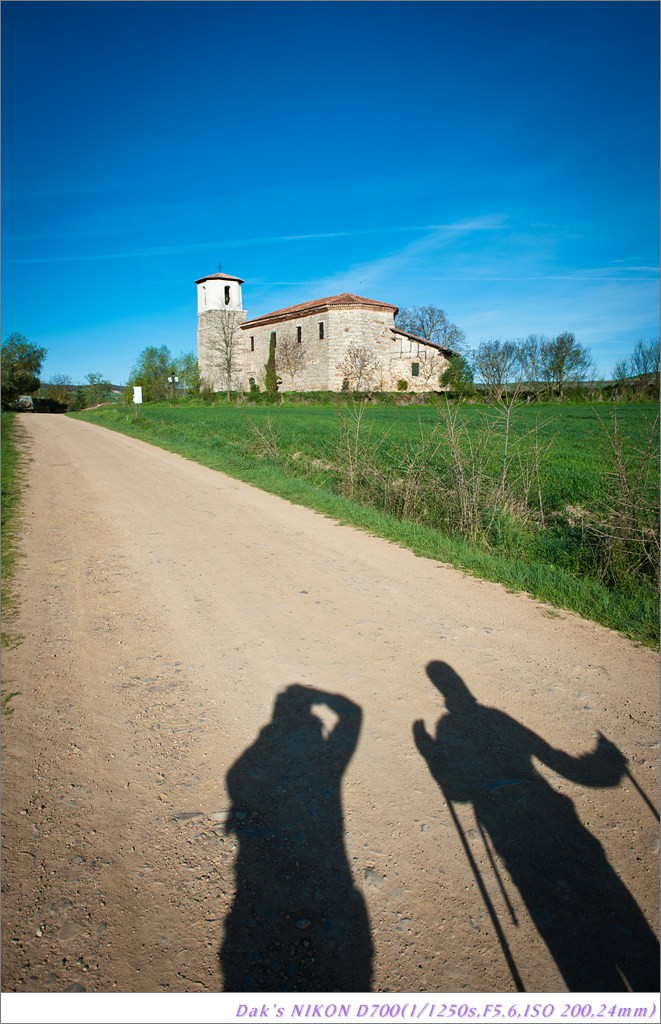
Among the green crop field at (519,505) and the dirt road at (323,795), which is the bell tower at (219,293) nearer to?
the green crop field at (519,505)

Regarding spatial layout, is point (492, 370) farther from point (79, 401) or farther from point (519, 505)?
point (79, 401)

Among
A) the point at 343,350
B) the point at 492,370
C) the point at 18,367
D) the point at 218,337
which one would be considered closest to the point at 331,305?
the point at 343,350

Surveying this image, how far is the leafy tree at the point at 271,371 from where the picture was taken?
6088 cm

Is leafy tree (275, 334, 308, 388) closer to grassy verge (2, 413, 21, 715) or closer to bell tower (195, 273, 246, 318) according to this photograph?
bell tower (195, 273, 246, 318)

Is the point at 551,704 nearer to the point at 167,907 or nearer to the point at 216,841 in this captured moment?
the point at 216,841

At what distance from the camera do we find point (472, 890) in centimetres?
223

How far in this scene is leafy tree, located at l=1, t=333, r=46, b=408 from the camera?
55.1m

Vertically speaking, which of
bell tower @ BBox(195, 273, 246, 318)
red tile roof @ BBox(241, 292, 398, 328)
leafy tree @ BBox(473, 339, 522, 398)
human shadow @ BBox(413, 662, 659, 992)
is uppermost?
bell tower @ BBox(195, 273, 246, 318)

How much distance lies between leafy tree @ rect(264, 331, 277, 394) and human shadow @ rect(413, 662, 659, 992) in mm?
59193

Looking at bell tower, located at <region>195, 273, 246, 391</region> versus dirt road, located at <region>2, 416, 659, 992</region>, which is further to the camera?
bell tower, located at <region>195, 273, 246, 391</region>

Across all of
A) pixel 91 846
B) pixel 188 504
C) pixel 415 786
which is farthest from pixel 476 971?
pixel 188 504

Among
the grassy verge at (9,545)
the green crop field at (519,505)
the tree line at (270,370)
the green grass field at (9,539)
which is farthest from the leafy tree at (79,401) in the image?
the green crop field at (519,505)

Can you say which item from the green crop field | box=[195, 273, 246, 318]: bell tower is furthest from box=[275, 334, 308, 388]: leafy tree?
the green crop field

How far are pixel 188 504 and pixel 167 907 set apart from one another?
25.4ft
